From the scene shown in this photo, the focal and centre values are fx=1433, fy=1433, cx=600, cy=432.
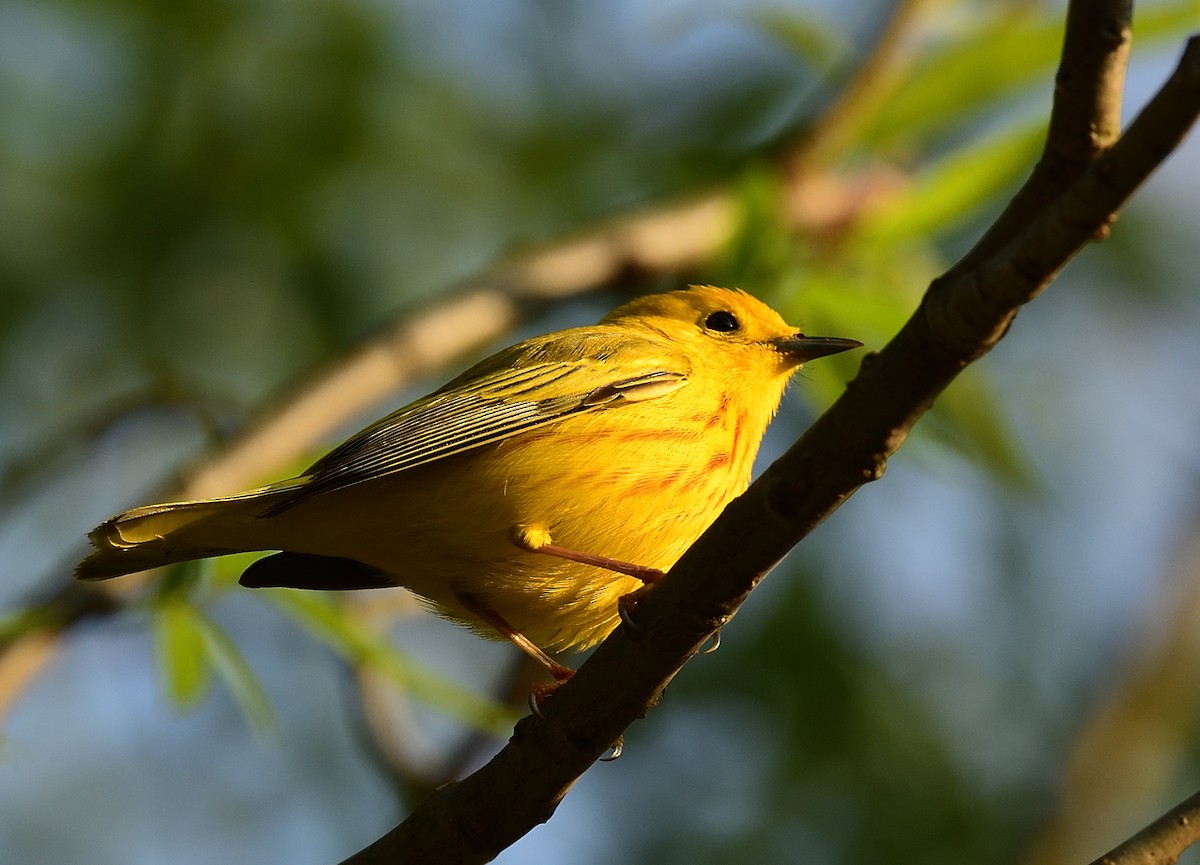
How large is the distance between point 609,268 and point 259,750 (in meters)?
3.53

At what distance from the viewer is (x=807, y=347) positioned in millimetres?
5031

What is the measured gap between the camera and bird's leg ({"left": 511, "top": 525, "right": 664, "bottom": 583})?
4230mm

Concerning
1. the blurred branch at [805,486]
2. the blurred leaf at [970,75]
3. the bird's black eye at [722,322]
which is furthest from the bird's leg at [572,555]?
the blurred leaf at [970,75]

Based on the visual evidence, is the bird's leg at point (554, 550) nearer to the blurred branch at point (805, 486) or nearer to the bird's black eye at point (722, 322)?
the blurred branch at point (805, 486)

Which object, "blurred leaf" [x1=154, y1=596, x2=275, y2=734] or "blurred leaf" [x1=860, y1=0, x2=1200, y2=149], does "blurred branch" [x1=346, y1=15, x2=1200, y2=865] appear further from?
"blurred leaf" [x1=860, y1=0, x2=1200, y2=149]

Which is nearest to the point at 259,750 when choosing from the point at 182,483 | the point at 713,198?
the point at 182,483

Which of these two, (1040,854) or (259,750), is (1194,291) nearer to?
(1040,854)

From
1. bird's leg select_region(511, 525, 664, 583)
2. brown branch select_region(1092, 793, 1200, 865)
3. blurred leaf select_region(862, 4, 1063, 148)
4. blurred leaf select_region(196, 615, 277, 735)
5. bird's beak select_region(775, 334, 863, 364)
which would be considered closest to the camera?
brown branch select_region(1092, 793, 1200, 865)

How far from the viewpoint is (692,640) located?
3.17 m

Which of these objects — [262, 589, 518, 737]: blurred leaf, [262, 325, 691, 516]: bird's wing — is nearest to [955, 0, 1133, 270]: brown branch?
[262, 325, 691, 516]: bird's wing

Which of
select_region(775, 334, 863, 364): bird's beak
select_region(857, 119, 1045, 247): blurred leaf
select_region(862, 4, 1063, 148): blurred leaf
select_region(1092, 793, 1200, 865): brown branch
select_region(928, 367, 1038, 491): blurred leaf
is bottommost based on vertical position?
select_region(1092, 793, 1200, 865): brown branch

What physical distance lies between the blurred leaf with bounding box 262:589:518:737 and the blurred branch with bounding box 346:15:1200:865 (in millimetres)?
936

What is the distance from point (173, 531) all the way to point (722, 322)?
2155mm

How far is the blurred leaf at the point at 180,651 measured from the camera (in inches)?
167
